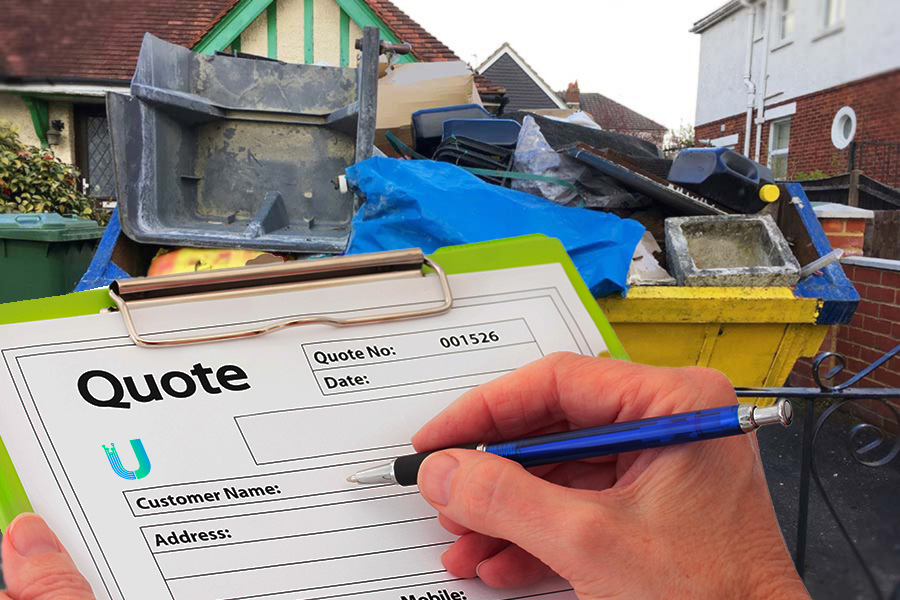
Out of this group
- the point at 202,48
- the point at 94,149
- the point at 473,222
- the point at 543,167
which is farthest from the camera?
the point at 94,149

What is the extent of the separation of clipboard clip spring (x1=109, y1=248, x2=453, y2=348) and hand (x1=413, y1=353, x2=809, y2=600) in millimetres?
167

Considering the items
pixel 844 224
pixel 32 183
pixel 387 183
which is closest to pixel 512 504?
pixel 387 183

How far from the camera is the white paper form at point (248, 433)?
2.51 feet

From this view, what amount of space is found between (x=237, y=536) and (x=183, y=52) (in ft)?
10.5

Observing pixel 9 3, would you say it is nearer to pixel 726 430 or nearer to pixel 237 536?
pixel 237 536

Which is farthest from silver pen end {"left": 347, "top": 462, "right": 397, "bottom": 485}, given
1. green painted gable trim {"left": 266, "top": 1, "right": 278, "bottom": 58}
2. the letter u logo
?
green painted gable trim {"left": 266, "top": 1, "right": 278, "bottom": 58}

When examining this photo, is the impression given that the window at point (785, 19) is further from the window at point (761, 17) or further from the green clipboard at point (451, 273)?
the green clipboard at point (451, 273)

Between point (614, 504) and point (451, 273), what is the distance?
329 millimetres

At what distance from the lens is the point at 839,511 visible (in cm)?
285

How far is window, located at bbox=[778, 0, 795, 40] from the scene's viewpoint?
0.93 ft

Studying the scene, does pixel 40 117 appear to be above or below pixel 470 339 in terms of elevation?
above

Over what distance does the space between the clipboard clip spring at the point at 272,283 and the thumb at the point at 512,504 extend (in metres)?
0.19

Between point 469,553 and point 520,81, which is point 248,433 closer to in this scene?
point 469,553

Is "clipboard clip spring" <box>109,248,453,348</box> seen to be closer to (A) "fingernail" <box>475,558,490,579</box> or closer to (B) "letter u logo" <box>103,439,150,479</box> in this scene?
(B) "letter u logo" <box>103,439,150,479</box>
